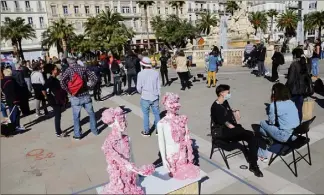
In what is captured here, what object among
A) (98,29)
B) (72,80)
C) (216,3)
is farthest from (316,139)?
(216,3)

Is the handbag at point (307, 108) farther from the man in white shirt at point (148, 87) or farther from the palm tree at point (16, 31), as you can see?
the palm tree at point (16, 31)

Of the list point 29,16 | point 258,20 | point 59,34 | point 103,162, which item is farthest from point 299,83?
point 258,20

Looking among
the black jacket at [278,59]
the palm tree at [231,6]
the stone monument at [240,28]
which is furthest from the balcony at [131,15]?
the black jacket at [278,59]

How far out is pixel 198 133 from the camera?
664 cm

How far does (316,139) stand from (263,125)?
61.9 inches

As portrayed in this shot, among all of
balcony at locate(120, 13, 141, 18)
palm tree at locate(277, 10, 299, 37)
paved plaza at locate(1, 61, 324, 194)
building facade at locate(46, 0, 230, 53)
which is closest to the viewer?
paved plaza at locate(1, 61, 324, 194)

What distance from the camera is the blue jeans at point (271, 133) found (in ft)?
15.4

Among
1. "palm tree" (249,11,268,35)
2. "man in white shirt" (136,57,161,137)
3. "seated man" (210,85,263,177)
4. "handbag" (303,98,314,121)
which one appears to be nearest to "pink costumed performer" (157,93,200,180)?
"seated man" (210,85,263,177)

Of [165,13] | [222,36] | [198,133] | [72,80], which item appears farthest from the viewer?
[165,13]

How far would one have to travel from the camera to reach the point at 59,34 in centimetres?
4681

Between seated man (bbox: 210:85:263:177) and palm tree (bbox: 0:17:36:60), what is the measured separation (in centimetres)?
4735

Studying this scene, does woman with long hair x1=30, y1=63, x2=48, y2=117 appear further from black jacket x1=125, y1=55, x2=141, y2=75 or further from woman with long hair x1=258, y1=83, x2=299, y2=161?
woman with long hair x1=258, y1=83, x2=299, y2=161

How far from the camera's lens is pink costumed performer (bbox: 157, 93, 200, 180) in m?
3.89

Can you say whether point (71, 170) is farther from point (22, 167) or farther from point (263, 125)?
point (263, 125)
